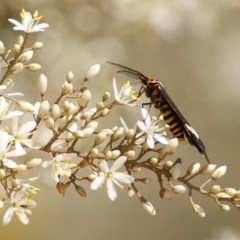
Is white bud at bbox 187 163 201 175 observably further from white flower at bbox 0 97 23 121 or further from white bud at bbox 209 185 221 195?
white flower at bbox 0 97 23 121

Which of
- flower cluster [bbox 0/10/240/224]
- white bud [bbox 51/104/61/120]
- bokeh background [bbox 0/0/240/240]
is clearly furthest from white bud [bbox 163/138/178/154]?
bokeh background [bbox 0/0/240/240]

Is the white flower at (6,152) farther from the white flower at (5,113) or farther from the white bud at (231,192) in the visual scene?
the white bud at (231,192)

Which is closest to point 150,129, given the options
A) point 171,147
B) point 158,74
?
point 171,147

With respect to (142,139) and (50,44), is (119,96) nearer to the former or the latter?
(142,139)

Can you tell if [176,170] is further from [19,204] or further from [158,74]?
[158,74]

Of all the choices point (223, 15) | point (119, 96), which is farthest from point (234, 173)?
point (119, 96)

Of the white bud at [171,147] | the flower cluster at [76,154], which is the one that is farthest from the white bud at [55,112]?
the white bud at [171,147]
